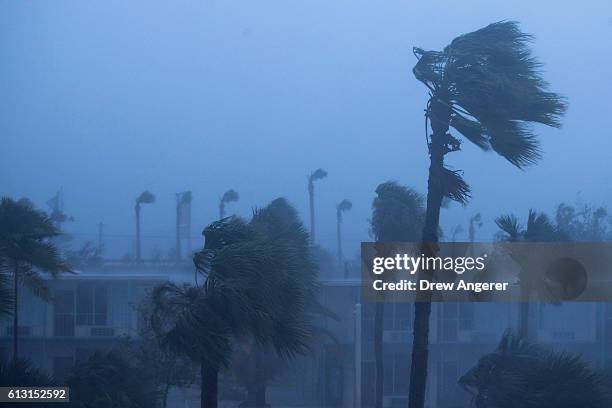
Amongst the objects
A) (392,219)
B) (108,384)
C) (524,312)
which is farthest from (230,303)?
(524,312)

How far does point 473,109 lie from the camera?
10094 millimetres

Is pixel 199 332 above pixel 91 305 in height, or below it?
above

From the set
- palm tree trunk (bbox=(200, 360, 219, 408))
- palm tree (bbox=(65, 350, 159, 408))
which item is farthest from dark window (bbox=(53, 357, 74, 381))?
palm tree trunk (bbox=(200, 360, 219, 408))

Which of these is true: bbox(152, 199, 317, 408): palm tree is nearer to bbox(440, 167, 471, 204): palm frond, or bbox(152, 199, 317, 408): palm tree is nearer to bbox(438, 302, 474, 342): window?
bbox(440, 167, 471, 204): palm frond

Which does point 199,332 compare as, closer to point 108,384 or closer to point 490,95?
point 108,384

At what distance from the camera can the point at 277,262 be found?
28.7ft

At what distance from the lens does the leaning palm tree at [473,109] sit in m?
9.88

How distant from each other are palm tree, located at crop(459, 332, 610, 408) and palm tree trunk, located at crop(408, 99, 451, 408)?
34.3 inches

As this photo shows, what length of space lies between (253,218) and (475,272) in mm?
3094

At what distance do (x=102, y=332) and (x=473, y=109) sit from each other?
25.6 ft

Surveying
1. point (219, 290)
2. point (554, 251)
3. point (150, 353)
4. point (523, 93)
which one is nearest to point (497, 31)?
point (523, 93)

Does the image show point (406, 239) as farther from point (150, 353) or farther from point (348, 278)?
point (150, 353)

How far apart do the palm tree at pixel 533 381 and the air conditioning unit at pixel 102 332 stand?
659cm

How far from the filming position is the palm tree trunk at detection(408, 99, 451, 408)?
962cm
